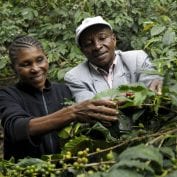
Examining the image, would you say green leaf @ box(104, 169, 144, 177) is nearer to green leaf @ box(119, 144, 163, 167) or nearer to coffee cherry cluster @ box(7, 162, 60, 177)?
green leaf @ box(119, 144, 163, 167)

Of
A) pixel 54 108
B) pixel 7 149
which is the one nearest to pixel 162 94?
pixel 54 108

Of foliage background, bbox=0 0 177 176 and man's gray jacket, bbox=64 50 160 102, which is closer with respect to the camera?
man's gray jacket, bbox=64 50 160 102

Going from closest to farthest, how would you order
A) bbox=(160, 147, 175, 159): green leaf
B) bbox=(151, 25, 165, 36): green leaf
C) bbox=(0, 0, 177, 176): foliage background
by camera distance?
bbox=(160, 147, 175, 159): green leaf < bbox=(151, 25, 165, 36): green leaf < bbox=(0, 0, 177, 176): foliage background

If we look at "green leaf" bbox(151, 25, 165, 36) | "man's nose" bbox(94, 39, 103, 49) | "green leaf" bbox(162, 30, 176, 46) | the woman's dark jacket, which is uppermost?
"green leaf" bbox(151, 25, 165, 36)

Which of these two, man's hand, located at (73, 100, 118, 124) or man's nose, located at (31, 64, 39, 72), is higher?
man's nose, located at (31, 64, 39, 72)

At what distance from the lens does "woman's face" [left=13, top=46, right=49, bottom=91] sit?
2.36 meters

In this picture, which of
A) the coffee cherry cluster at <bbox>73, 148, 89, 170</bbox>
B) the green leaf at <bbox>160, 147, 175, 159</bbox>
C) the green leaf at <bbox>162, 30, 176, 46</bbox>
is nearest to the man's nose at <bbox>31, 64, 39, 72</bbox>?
the green leaf at <bbox>162, 30, 176, 46</bbox>

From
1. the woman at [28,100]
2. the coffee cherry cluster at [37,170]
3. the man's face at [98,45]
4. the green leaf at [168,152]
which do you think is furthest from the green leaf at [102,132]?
the man's face at [98,45]

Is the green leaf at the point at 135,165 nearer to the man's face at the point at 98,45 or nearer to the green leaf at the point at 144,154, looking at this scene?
the green leaf at the point at 144,154

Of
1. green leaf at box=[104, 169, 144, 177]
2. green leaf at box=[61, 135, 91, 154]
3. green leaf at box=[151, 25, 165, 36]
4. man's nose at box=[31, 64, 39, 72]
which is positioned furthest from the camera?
man's nose at box=[31, 64, 39, 72]

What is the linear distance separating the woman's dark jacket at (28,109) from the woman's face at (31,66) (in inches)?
2.9

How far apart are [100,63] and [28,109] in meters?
0.47

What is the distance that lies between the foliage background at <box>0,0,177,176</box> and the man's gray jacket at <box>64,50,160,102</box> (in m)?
1.35

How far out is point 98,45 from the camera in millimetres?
2439
